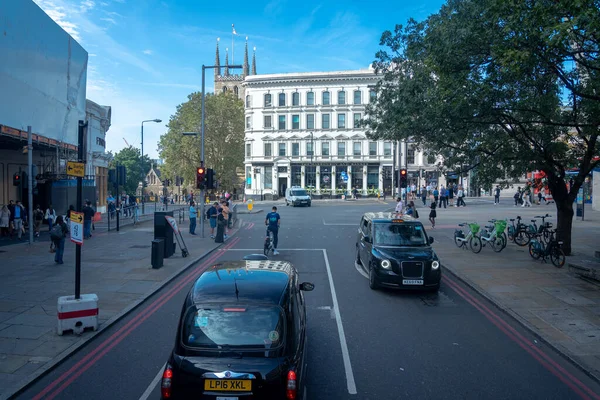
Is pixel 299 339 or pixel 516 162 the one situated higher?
pixel 516 162

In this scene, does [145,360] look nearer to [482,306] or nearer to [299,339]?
[299,339]

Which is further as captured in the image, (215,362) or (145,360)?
(145,360)

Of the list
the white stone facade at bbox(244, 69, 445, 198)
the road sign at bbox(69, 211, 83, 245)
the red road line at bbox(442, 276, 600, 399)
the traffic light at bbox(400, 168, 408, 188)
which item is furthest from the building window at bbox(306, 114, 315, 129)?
the road sign at bbox(69, 211, 83, 245)

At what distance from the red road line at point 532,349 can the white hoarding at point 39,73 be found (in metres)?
20.2

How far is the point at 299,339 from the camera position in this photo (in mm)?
5562

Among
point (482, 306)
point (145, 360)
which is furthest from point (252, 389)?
point (482, 306)

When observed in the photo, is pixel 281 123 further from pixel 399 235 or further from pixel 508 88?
pixel 399 235

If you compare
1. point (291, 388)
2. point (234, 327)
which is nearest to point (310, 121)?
point (234, 327)

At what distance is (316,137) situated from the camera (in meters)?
66.6

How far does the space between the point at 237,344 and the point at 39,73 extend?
2442 cm

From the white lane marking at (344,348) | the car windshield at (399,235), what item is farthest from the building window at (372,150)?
the white lane marking at (344,348)

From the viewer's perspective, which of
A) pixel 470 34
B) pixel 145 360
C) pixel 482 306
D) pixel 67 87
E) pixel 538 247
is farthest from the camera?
pixel 67 87

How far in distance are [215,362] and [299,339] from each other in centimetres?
117

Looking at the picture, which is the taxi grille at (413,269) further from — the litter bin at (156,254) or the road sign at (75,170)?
the litter bin at (156,254)
